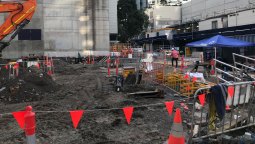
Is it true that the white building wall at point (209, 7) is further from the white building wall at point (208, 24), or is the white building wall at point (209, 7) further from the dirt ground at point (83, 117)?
the dirt ground at point (83, 117)

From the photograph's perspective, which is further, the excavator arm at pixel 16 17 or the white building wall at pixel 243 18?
the white building wall at pixel 243 18

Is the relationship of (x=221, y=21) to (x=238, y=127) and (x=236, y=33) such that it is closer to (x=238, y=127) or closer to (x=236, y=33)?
(x=236, y=33)

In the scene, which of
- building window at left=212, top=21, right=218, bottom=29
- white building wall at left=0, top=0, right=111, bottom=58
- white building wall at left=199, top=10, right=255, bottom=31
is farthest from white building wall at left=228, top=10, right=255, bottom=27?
white building wall at left=0, top=0, right=111, bottom=58

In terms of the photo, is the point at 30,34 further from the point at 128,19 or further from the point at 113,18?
the point at 128,19

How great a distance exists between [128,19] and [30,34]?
1765 inches

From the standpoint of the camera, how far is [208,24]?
55.9 meters

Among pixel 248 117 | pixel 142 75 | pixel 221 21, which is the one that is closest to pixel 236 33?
pixel 221 21

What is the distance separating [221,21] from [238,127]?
4579cm

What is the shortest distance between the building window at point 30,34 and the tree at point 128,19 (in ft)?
143

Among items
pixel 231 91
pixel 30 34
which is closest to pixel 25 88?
pixel 231 91

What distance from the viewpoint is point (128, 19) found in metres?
80.2

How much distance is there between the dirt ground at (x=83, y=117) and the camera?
790 cm

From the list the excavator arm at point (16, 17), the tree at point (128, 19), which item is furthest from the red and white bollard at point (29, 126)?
the tree at point (128, 19)

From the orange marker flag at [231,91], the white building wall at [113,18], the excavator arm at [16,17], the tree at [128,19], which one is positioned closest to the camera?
the orange marker flag at [231,91]
